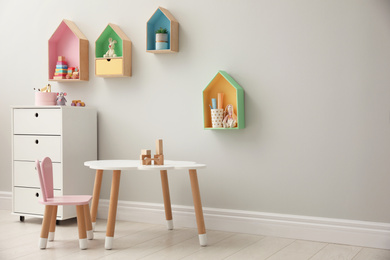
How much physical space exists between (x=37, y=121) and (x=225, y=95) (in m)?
1.42

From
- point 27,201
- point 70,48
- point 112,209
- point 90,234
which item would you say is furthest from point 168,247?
point 70,48

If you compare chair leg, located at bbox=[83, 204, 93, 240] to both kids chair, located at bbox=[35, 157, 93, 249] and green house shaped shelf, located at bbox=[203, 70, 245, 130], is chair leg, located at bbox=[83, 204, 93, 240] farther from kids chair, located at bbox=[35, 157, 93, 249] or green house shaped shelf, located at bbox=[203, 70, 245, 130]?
green house shaped shelf, located at bbox=[203, 70, 245, 130]

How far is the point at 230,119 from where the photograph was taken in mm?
3174

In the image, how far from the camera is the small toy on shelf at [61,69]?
381cm

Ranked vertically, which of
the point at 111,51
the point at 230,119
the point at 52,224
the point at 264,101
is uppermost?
the point at 111,51

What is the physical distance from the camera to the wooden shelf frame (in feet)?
12.4

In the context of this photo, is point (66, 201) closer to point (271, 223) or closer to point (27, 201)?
point (27, 201)

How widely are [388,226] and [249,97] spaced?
119 centimetres

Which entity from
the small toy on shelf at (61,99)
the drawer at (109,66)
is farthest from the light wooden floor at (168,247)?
the drawer at (109,66)

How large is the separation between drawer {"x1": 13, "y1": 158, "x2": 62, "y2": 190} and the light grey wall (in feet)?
1.49

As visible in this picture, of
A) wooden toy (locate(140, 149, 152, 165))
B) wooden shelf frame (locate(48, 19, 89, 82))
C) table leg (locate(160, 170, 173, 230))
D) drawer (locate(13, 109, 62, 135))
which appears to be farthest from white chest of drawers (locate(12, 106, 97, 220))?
wooden toy (locate(140, 149, 152, 165))

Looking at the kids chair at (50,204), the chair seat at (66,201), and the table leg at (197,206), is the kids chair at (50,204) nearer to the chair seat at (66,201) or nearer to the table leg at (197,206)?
the chair seat at (66,201)

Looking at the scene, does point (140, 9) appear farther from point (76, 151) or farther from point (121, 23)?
point (76, 151)

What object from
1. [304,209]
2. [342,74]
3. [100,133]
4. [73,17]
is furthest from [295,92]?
[73,17]
